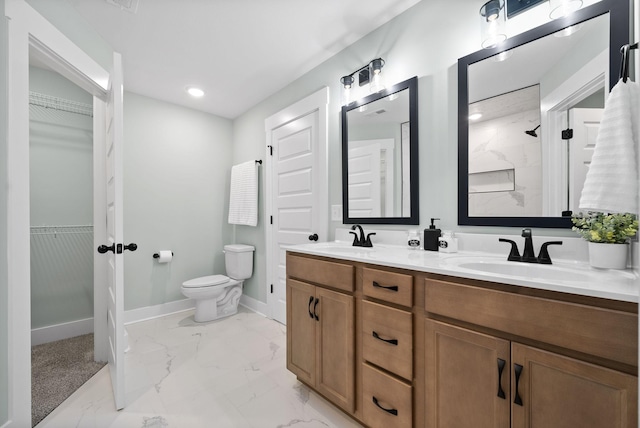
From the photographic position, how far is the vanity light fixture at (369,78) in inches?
73.9

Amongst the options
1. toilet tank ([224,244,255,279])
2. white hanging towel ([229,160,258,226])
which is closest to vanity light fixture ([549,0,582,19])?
white hanging towel ([229,160,258,226])

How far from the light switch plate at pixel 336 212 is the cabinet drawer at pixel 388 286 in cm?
90

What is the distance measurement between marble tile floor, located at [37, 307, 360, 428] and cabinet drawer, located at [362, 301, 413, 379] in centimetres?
50

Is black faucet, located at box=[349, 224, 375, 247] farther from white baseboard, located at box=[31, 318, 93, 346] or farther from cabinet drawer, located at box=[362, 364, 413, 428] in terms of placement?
white baseboard, located at box=[31, 318, 93, 346]

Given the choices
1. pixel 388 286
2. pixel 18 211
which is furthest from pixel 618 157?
pixel 18 211

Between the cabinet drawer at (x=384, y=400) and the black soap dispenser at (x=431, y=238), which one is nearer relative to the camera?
the cabinet drawer at (x=384, y=400)

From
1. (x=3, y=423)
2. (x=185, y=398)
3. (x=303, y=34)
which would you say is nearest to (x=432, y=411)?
(x=185, y=398)

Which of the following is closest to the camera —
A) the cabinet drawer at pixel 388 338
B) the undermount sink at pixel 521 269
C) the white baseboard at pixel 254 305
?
the undermount sink at pixel 521 269

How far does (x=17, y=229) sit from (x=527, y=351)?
2.19m

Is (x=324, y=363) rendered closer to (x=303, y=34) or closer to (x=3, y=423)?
(x=3, y=423)

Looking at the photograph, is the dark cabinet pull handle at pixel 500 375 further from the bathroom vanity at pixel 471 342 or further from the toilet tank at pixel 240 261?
the toilet tank at pixel 240 261

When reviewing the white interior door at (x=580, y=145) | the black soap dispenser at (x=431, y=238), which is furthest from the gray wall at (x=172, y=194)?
the white interior door at (x=580, y=145)

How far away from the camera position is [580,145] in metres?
1.17

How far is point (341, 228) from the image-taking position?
2195mm
